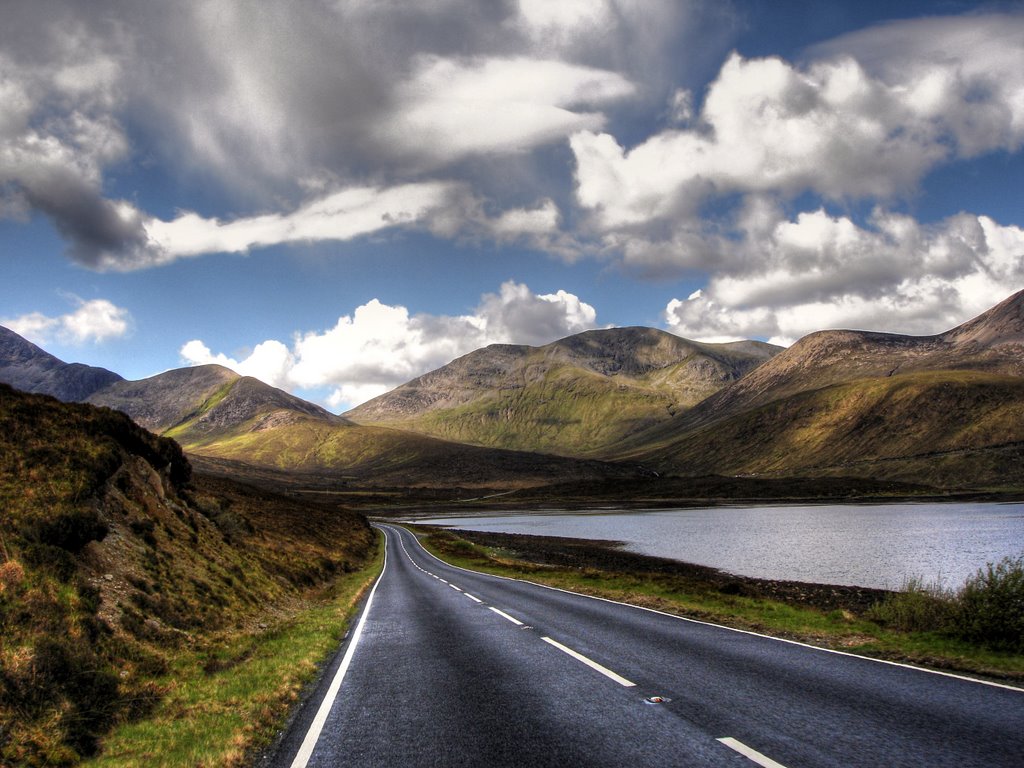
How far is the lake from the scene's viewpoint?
4275 cm

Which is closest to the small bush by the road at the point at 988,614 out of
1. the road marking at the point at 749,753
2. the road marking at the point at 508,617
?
the road marking at the point at 749,753

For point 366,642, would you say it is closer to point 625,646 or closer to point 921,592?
point 625,646

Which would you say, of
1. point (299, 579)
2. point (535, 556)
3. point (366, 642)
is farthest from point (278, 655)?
point (535, 556)

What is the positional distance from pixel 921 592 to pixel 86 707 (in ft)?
68.2

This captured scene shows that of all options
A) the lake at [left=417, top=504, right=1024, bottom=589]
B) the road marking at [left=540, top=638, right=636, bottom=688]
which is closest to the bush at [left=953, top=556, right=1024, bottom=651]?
the road marking at [left=540, top=638, right=636, bottom=688]

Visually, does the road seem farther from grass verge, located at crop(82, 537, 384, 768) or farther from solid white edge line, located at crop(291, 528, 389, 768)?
grass verge, located at crop(82, 537, 384, 768)

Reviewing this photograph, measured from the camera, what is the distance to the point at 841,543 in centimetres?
6234

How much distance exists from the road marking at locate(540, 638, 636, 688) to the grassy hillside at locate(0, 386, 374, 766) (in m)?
5.51

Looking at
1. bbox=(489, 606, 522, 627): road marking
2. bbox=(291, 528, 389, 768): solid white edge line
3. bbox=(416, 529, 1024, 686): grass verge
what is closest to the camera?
bbox=(291, 528, 389, 768): solid white edge line

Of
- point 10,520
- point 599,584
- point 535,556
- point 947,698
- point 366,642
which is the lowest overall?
point 535,556

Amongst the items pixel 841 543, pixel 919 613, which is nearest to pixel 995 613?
pixel 919 613

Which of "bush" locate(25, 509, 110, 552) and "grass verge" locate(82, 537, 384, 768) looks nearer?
"grass verge" locate(82, 537, 384, 768)

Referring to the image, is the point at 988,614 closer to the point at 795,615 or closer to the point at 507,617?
the point at 795,615

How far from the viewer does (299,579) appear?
97.9ft
